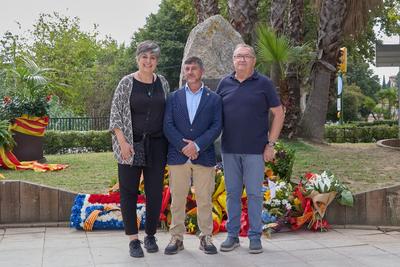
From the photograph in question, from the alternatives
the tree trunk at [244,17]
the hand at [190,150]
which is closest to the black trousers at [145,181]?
the hand at [190,150]

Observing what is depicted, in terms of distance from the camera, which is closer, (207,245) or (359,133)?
(207,245)

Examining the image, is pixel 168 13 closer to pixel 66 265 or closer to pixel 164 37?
pixel 164 37

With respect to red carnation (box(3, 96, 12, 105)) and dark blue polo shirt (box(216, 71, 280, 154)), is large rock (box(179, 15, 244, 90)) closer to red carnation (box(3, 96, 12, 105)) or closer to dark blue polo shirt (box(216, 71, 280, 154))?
dark blue polo shirt (box(216, 71, 280, 154))

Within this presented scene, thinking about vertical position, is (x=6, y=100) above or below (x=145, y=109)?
above

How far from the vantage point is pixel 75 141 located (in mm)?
15062

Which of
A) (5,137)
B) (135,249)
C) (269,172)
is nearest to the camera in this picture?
(135,249)

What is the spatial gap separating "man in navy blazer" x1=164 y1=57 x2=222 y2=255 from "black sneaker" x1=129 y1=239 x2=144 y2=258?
9.6 inches

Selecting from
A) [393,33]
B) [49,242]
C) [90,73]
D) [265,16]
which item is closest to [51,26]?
[90,73]

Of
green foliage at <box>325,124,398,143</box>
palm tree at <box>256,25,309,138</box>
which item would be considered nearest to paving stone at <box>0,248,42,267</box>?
palm tree at <box>256,25,309,138</box>

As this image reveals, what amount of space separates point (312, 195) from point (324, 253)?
110 centimetres

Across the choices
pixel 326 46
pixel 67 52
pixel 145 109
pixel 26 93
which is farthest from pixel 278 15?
pixel 67 52

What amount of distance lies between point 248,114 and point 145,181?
3.62ft

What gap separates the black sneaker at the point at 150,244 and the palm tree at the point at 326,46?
29.2 feet

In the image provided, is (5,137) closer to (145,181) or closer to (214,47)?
(214,47)
